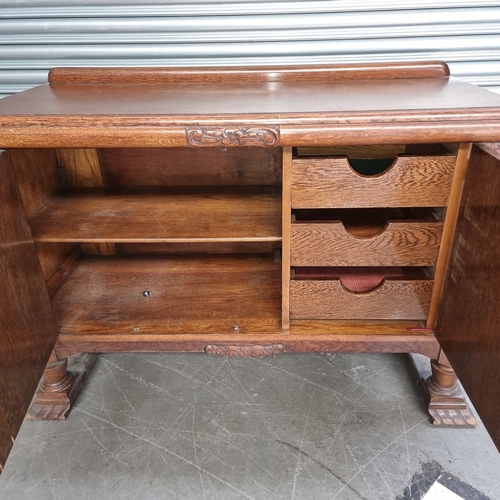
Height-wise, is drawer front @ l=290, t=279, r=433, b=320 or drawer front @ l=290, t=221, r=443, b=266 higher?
drawer front @ l=290, t=221, r=443, b=266

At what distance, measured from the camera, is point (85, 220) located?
121cm

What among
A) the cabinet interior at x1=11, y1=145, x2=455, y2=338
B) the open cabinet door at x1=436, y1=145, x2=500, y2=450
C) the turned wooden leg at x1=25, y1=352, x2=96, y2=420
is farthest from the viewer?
the turned wooden leg at x1=25, y1=352, x2=96, y2=420

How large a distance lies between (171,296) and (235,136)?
63cm

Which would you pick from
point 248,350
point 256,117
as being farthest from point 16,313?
point 256,117

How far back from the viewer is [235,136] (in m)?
0.87

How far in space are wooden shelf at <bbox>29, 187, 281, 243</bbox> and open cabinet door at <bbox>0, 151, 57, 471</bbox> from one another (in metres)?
0.13

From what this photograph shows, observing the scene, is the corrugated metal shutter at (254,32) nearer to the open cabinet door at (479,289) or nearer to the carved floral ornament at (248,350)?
the open cabinet door at (479,289)

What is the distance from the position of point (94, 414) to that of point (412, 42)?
1.52 meters

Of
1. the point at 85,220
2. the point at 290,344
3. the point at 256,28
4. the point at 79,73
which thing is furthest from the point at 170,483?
the point at 256,28

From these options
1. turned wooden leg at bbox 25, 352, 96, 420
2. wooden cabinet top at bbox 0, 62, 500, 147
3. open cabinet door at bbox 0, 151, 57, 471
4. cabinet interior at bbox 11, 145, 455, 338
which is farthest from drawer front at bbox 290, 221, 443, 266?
turned wooden leg at bbox 25, 352, 96, 420

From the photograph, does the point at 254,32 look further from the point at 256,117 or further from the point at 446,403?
the point at 446,403

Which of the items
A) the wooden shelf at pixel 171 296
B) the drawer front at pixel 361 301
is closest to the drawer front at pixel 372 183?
the drawer front at pixel 361 301

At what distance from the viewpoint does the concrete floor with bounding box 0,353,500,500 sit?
3.59 ft

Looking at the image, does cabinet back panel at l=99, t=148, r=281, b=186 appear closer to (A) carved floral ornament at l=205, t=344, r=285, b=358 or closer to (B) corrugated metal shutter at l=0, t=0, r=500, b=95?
(B) corrugated metal shutter at l=0, t=0, r=500, b=95
